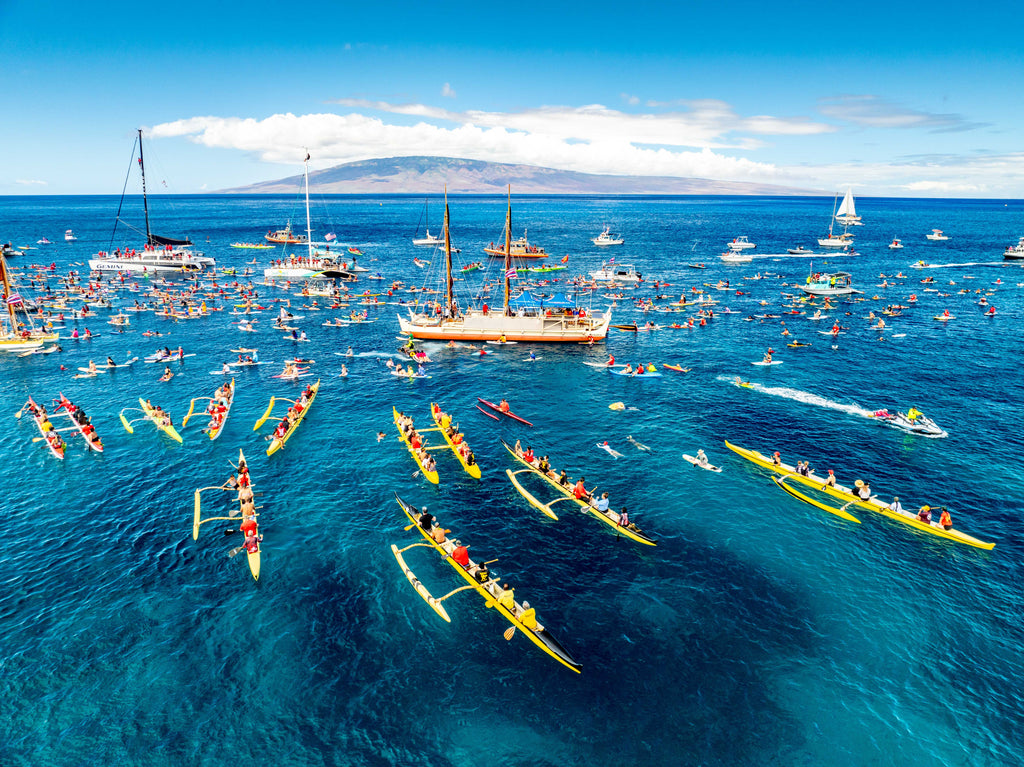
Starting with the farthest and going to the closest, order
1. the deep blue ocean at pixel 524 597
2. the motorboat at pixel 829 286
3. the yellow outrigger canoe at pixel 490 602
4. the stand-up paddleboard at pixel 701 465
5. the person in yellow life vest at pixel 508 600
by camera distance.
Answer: the motorboat at pixel 829 286 → the stand-up paddleboard at pixel 701 465 → the person in yellow life vest at pixel 508 600 → the yellow outrigger canoe at pixel 490 602 → the deep blue ocean at pixel 524 597

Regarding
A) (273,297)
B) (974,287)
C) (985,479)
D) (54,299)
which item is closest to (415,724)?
(985,479)

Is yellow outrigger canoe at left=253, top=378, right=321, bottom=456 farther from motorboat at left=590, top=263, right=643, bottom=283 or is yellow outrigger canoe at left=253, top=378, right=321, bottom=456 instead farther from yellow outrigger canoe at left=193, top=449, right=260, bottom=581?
motorboat at left=590, top=263, right=643, bottom=283

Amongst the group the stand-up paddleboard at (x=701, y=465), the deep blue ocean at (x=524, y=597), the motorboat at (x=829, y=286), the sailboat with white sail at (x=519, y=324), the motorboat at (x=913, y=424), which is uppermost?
the motorboat at (x=829, y=286)

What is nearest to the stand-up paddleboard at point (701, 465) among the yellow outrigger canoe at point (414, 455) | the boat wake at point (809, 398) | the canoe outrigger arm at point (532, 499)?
the canoe outrigger arm at point (532, 499)

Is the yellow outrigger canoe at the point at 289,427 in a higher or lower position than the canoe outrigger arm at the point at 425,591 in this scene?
higher

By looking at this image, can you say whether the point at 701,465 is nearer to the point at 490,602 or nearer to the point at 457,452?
the point at 457,452

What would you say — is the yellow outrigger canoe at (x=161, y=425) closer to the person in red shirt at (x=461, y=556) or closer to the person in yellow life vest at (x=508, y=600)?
the person in red shirt at (x=461, y=556)

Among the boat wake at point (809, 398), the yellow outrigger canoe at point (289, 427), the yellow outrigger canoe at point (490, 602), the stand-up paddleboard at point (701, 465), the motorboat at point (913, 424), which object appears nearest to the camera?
the yellow outrigger canoe at point (490, 602)
